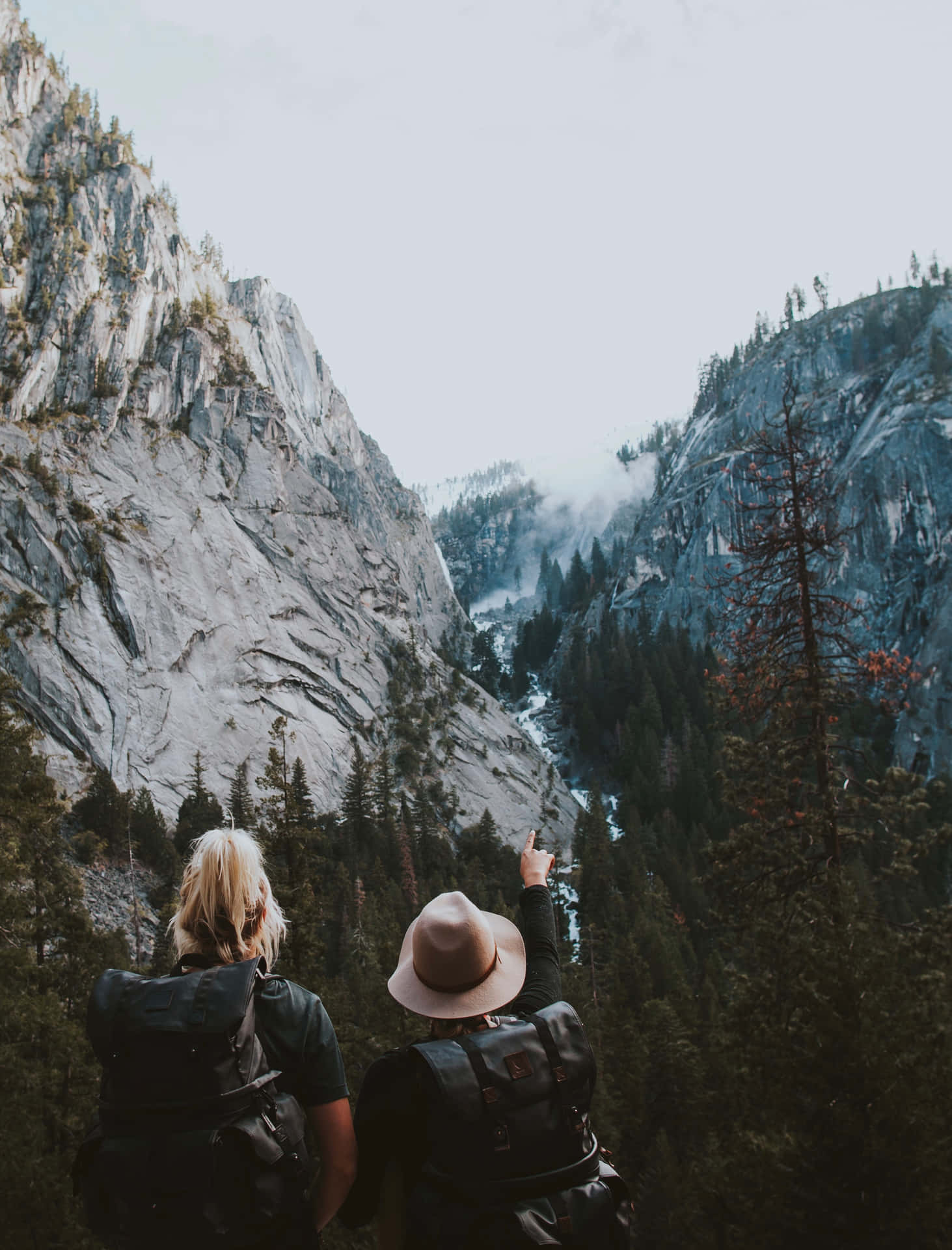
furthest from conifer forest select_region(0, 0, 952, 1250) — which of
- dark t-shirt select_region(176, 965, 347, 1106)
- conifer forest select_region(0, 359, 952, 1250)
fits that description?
dark t-shirt select_region(176, 965, 347, 1106)

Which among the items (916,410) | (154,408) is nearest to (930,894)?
(916,410)

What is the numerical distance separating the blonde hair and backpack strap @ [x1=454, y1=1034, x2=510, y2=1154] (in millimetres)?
916

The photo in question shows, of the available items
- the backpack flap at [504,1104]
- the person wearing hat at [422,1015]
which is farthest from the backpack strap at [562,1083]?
the person wearing hat at [422,1015]

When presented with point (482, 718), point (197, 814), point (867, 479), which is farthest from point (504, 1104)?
point (867, 479)

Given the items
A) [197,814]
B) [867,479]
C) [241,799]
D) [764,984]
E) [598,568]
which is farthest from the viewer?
[598,568]

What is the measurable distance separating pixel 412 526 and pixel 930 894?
115 m

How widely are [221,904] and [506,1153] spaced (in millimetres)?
1296

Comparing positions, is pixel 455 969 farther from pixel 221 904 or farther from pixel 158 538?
pixel 158 538

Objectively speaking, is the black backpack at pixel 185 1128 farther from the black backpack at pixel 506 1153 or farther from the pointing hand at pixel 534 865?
the pointing hand at pixel 534 865

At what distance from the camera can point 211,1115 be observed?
256 centimetres

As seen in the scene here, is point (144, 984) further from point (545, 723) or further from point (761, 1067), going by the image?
point (545, 723)

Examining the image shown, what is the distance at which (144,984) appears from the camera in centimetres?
270

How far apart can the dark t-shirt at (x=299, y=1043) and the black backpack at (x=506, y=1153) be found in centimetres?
38

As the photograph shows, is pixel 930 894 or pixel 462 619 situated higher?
pixel 462 619
